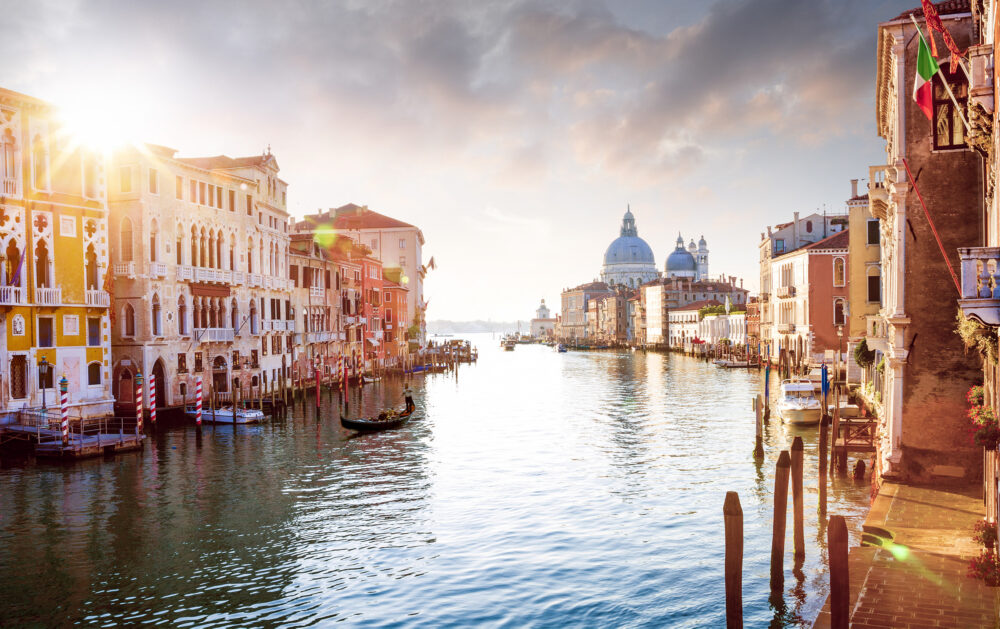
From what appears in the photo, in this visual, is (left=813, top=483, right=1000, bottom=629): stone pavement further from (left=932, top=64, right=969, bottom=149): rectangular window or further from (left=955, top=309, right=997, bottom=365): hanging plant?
(left=932, top=64, right=969, bottom=149): rectangular window

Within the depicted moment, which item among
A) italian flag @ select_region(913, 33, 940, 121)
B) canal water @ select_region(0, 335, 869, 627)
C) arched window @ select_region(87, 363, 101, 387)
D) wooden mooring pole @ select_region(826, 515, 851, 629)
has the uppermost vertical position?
italian flag @ select_region(913, 33, 940, 121)

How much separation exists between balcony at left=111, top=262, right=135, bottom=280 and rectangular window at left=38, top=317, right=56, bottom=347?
5359 mm

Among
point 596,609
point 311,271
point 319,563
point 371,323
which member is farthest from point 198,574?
point 371,323

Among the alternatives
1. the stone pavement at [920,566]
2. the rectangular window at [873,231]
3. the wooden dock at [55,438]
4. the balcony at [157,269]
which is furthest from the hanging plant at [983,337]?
the balcony at [157,269]

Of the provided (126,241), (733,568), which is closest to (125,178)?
(126,241)

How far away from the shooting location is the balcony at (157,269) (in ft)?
103

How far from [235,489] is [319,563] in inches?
263

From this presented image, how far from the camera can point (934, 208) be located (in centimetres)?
1503

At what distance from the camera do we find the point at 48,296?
25.7m

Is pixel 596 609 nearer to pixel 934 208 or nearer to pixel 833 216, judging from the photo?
pixel 934 208

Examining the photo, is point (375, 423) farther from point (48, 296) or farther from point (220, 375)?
point (48, 296)

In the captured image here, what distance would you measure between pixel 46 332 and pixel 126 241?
6.56 metres

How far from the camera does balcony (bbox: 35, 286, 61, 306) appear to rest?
25.4 metres

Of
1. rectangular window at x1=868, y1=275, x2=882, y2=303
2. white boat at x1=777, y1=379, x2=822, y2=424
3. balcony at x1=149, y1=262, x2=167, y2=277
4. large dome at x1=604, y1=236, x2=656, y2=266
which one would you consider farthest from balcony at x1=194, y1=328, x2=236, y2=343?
large dome at x1=604, y1=236, x2=656, y2=266
